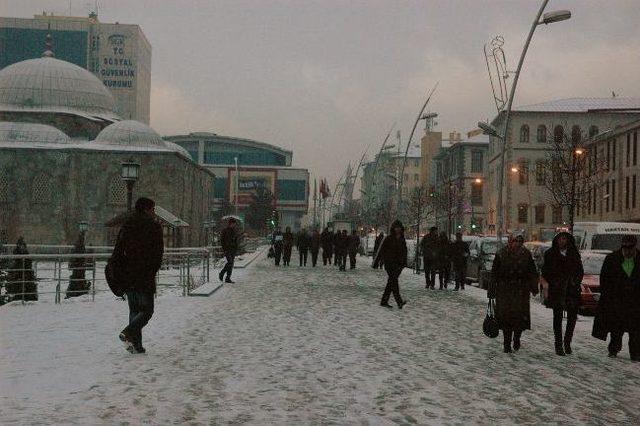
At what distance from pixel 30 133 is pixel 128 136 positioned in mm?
7115

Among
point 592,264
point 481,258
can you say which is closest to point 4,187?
point 481,258

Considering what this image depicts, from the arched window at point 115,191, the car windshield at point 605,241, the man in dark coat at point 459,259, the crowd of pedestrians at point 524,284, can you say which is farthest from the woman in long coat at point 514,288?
the arched window at point 115,191

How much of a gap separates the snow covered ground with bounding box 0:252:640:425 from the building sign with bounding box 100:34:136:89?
437 ft

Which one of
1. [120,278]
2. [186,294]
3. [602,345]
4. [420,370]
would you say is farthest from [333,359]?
[186,294]

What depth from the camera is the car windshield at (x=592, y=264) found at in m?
18.0

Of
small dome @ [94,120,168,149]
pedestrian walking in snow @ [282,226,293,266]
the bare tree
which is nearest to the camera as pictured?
the bare tree

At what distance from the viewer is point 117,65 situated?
143 m

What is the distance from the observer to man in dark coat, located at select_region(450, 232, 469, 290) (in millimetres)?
23203

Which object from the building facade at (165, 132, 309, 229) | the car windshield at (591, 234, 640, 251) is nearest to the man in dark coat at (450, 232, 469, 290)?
the car windshield at (591, 234, 640, 251)

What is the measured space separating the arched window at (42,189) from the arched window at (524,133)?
4109 centimetres

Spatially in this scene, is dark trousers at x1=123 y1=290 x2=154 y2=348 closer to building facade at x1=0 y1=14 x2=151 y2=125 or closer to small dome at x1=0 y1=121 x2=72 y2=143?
small dome at x1=0 y1=121 x2=72 y2=143

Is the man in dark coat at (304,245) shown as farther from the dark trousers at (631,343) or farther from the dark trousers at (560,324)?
the dark trousers at (631,343)

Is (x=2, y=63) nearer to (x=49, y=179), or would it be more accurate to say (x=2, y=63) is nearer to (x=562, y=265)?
(x=49, y=179)

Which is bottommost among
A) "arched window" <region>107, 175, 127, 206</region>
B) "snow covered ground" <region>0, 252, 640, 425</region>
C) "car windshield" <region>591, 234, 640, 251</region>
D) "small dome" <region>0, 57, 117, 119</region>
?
"snow covered ground" <region>0, 252, 640, 425</region>
